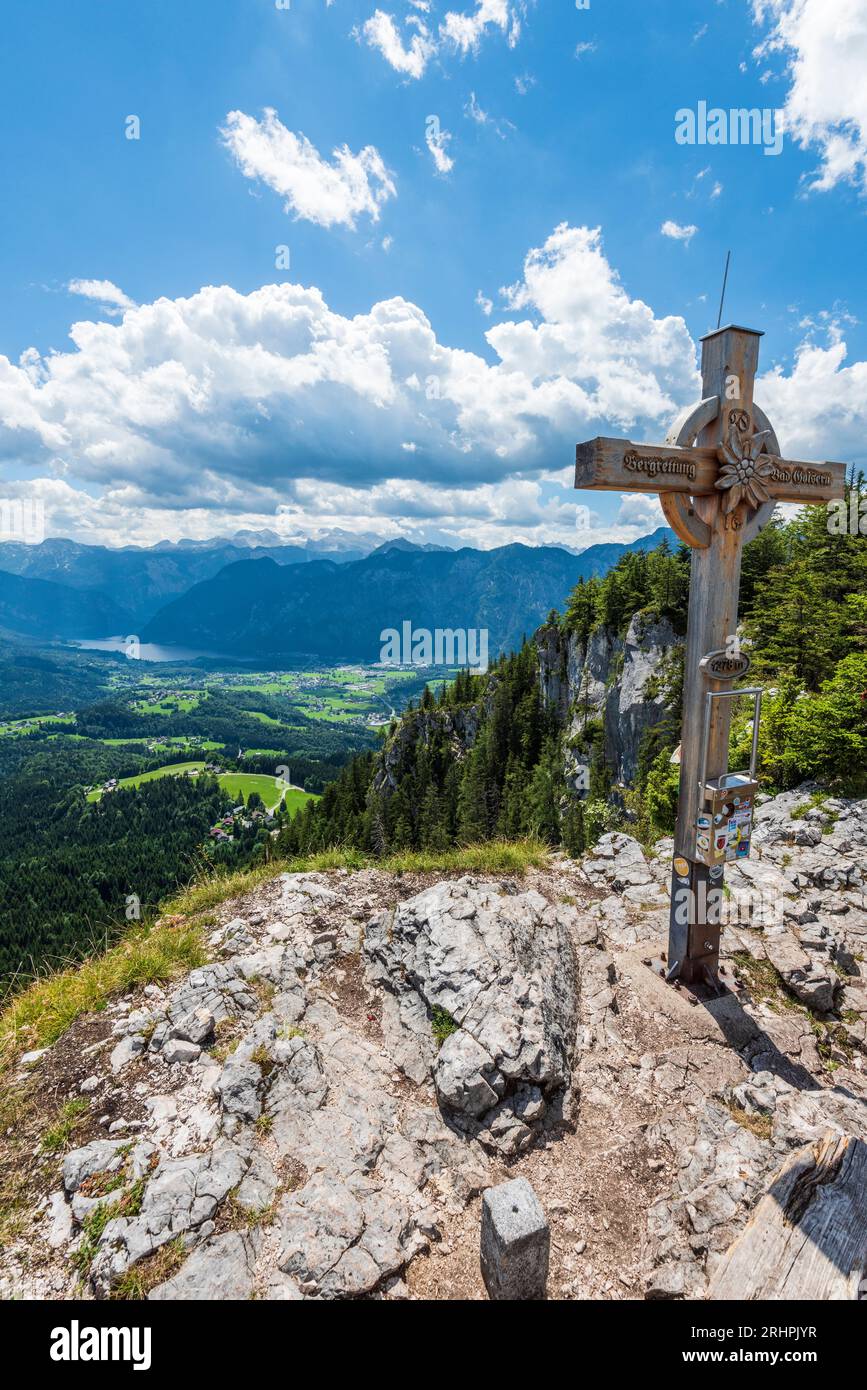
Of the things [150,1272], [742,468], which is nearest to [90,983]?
[150,1272]

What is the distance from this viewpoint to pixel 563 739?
157 ft

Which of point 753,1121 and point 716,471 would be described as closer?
point 753,1121

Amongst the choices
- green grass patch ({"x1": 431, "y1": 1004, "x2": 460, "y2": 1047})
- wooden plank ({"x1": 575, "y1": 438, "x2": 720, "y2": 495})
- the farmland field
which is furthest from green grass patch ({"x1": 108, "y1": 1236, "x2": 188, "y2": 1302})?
the farmland field

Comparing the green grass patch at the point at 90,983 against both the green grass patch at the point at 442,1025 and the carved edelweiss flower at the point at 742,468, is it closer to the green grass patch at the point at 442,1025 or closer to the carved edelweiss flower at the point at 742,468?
the green grass patch at the point at 442,1025

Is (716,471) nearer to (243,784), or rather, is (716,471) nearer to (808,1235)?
(808,1235)

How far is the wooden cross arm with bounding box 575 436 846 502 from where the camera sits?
5.46 meters

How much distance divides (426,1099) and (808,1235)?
315 centimetres

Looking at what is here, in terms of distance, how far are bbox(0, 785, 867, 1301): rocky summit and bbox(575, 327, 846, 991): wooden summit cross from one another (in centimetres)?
129

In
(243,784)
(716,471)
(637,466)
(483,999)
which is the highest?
(716,471)

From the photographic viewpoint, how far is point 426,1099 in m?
5.47

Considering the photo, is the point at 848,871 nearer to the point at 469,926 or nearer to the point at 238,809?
the point at 469,926

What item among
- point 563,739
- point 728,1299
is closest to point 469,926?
point 728,1299

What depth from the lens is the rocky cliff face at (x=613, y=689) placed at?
105ft

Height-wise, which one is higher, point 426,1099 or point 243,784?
point 426,1099
